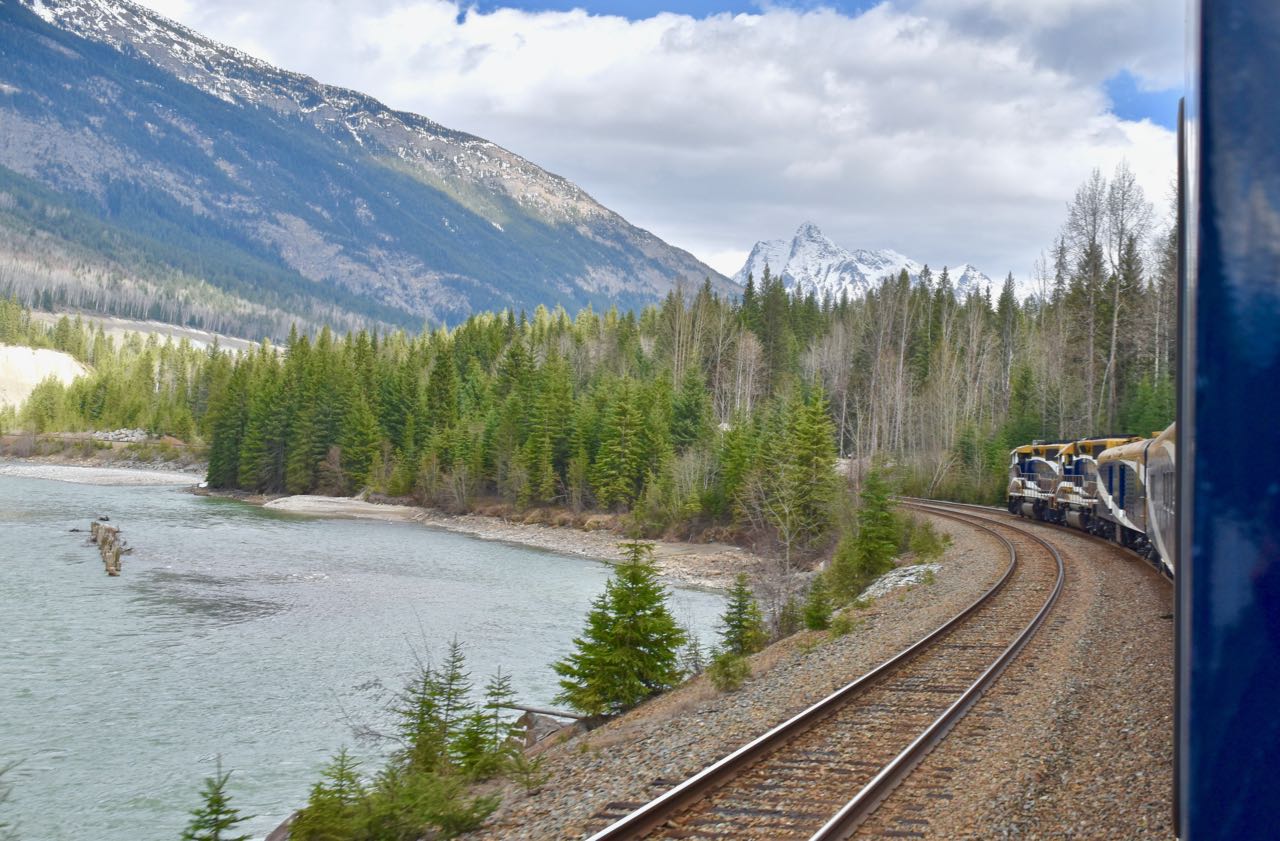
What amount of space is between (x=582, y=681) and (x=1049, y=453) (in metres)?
26.3

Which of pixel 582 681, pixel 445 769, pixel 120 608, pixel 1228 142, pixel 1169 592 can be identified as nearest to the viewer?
pixel 1228 142

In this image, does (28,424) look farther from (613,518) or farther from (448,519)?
(613,518)

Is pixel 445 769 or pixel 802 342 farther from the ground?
pixel 802 342

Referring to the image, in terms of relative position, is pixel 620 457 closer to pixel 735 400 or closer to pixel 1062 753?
pixel 735 400

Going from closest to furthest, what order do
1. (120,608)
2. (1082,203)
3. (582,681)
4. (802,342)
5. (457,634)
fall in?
1. (582,681)
2. (457,634)
3. (120,608)
4. (1082,203)
5. (802,342)

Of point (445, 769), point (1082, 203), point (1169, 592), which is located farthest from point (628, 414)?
point (445, 769)

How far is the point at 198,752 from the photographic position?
51.6 ft

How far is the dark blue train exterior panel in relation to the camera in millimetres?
1771

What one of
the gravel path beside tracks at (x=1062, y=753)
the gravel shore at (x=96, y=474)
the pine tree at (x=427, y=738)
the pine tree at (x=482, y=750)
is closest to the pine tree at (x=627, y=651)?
the pine tree at (x=427, y=738)

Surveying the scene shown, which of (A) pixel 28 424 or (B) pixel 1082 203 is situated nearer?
(B) pixel 1082 203

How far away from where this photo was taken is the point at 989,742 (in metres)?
9.62

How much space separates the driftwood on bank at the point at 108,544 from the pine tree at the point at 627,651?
23817 millimetres

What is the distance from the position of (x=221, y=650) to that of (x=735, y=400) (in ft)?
222

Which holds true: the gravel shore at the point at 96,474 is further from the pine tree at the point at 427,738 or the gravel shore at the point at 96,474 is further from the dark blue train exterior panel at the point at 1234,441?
the dark blue train exterior panel at the point at 1234,441
